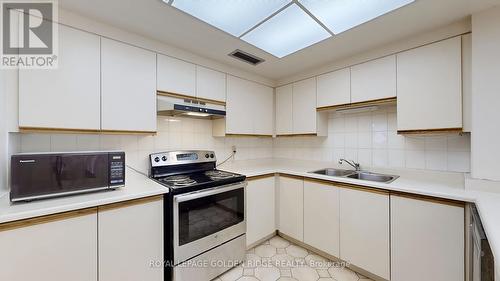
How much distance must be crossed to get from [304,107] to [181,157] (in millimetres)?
1617

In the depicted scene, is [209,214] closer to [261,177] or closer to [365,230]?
[261,177]

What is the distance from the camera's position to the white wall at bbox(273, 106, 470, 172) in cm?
181

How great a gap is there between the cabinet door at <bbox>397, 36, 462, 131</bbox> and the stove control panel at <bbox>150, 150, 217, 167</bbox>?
1.97 m

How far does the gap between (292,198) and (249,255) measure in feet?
2.54

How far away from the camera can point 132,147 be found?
195 centimetres

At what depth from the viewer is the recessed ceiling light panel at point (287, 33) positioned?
151cm

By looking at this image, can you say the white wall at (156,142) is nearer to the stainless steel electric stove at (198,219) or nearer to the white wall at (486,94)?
the stainless steel electric stove at (198,219)

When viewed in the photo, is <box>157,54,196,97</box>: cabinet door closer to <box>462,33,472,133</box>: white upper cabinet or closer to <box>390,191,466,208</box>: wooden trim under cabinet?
<box>390,191,466,208</box>: wooden trim under cabinet

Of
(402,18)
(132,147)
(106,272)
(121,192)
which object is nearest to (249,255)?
(106,272)

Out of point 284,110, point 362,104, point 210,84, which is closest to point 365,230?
point 362,104

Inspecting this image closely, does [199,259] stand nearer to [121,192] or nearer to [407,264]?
[121,192]

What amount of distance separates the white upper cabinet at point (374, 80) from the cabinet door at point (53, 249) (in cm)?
245

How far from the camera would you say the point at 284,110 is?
9.32ft

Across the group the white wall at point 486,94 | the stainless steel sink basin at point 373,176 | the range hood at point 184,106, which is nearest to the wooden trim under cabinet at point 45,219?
the range hood at point 184,106
